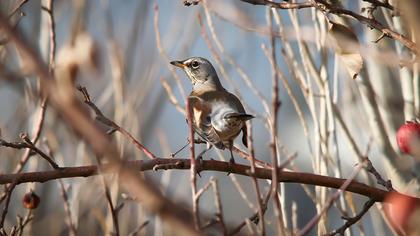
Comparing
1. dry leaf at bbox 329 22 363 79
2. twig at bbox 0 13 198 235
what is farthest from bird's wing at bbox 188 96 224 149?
twig at bbox 0 13 198 235

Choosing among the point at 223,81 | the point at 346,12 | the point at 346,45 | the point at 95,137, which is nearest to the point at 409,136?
the point at 346,45

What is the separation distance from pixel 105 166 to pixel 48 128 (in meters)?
2.52

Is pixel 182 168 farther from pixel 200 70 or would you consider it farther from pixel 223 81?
pixel 223 81

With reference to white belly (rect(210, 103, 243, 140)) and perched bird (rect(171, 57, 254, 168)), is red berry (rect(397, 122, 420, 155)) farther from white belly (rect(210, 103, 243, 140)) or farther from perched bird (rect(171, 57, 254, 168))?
white belly (rect(210, 103, 243, 140))

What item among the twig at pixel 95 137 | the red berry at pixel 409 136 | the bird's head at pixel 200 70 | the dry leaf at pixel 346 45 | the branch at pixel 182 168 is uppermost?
the bird's head at pixel 200 70

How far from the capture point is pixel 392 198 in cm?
147

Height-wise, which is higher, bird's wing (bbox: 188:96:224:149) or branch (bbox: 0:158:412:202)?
bird's wing (bbox: 188:96:224:149)

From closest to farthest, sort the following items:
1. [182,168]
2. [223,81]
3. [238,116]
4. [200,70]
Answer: [182,168], [238,116], [200,70], [223,81]

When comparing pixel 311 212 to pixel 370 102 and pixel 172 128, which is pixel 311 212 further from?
pixel 370 102

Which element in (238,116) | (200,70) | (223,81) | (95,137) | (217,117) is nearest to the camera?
(95,137)

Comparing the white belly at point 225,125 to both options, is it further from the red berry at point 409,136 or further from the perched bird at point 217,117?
the red berry at point 409,136

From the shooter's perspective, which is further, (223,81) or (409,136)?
(223,81)

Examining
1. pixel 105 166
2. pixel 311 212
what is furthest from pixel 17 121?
pixel 311 212

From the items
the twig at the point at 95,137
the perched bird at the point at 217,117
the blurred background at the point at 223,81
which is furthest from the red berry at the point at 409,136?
the twig at the point at 95,137
